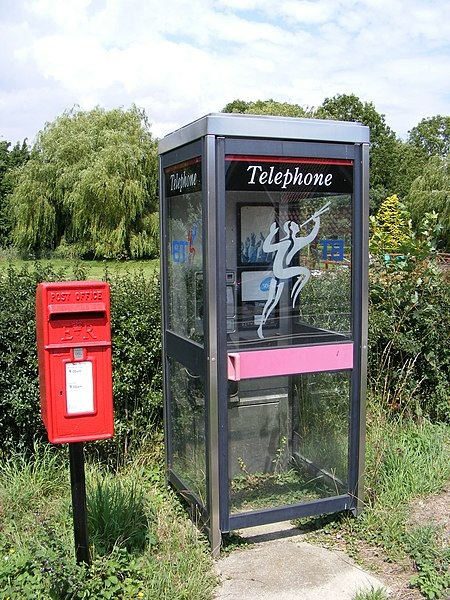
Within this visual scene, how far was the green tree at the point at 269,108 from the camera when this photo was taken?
3912cm

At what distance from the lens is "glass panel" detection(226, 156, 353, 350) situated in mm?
3814

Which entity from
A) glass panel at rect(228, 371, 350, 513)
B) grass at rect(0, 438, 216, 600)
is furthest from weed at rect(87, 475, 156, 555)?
glass panel at rect(228, 371, 350, 513)

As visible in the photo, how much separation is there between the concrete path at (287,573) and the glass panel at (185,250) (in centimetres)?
125

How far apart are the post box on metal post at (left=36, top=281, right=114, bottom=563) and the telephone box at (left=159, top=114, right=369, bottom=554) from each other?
71 cm

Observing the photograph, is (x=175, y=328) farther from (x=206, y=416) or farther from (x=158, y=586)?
(x=158, y=586)

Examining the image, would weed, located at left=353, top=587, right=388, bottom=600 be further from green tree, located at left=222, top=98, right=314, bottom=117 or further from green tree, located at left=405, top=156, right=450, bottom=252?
green tree, located at left=222, top=98, right=314, bottom=117

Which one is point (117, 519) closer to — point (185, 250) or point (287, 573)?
point (287, 573)


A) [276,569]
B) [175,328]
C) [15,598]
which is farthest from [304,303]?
[15,598]

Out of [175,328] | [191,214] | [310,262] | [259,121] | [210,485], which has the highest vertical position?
[259,121]

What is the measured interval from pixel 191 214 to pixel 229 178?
48 cm

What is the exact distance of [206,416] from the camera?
3508 mm

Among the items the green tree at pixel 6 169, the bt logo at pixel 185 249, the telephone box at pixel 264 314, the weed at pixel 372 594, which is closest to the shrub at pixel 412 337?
the telephone box at pixel 264 314

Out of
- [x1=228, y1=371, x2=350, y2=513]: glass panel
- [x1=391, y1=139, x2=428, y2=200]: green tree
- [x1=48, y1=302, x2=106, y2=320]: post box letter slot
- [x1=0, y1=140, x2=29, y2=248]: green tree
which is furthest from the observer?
[x1=391, y1=139, x2=428, y2=200]: green tree

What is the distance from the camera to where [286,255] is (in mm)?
3873
